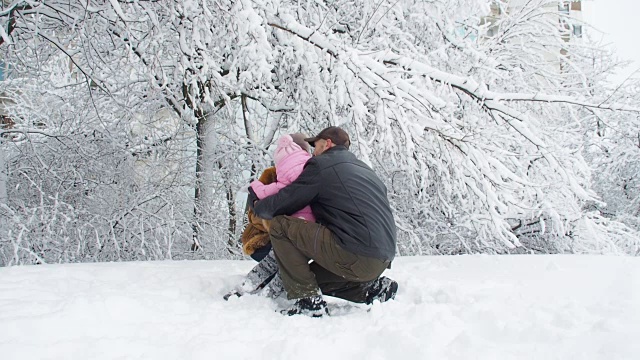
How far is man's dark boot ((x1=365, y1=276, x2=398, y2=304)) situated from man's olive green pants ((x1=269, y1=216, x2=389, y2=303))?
1.3 inches

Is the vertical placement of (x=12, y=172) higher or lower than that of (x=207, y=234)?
higher

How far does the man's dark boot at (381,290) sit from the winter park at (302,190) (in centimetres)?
1

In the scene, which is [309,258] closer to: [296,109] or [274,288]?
[274,288]

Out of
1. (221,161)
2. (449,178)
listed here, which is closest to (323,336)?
(449,178)

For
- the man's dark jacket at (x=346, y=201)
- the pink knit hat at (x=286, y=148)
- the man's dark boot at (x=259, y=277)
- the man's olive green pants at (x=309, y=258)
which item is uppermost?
the pink knit hat at (x=286, y=148)

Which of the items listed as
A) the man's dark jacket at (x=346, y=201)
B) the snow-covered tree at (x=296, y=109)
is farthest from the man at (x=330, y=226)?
the snow-covered tree at (x=296, y=109)

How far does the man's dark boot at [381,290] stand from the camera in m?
3.26

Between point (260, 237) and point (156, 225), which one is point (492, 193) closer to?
point (260, 237)

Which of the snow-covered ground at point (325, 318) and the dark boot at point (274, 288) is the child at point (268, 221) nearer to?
the dark boot at point (274, 288)

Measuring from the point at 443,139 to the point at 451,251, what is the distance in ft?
16.6

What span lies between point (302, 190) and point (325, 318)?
73 centimetres

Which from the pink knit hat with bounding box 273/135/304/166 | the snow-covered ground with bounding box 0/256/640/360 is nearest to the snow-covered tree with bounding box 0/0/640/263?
the pink knit hat with bounding box 273/135/304/166

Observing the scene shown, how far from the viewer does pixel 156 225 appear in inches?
293

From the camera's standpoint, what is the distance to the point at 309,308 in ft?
10.0
